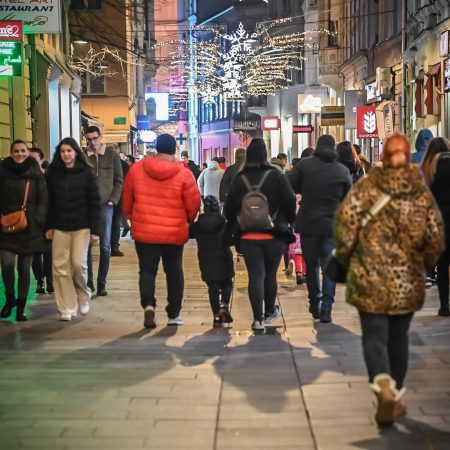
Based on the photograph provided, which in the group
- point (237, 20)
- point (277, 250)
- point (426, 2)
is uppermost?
point (237, 20)

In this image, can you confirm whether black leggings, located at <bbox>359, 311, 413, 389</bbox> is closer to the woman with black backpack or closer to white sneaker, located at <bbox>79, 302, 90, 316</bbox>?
the woman with black backpack

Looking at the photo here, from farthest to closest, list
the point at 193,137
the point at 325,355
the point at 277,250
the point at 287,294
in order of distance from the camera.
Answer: the point at 193,137 → the point at 287,294 → the point at 277,250 → the point at 325,355

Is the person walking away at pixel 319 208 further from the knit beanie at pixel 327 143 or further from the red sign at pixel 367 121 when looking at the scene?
the red sign at pixel 367 121

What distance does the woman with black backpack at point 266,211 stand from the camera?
8.70 meters

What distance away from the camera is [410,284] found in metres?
5.56

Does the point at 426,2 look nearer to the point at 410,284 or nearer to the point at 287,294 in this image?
the point at 287,294

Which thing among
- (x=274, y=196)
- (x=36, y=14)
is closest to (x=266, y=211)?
(x=274, y=196)

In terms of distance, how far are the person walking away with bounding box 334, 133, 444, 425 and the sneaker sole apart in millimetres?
3810

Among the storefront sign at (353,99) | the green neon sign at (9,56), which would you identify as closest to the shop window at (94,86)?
the storefront sign at (353,99)

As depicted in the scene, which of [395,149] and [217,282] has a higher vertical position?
[395,149]

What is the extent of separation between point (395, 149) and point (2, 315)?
5.54 metres

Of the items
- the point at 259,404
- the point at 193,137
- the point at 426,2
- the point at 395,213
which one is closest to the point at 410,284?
the point at 395,213

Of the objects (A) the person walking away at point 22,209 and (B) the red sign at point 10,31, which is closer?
(A) the person walking away at point 22,209

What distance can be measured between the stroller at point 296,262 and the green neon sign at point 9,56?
5.72 m
